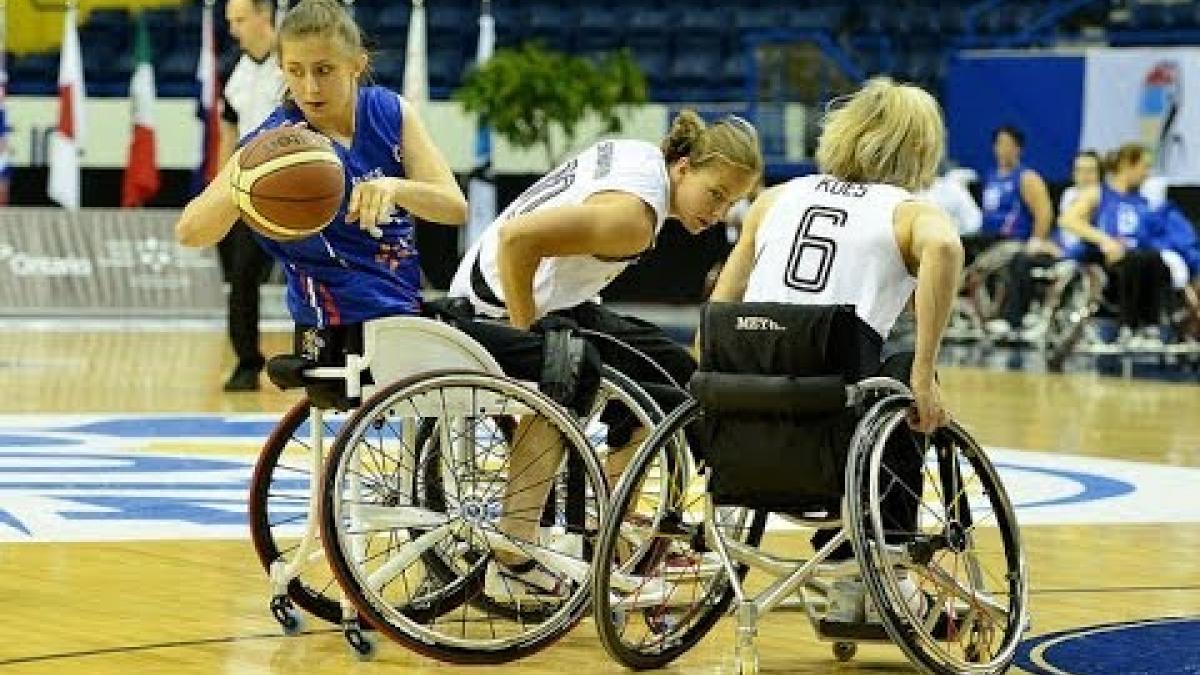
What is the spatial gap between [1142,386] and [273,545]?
9.78 meters

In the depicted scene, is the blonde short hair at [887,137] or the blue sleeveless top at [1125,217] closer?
the blonde short hair at [887,137]

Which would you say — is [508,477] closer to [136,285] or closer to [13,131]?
[136,285]

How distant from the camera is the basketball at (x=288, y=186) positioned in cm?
565

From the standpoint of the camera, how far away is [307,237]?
5859mm

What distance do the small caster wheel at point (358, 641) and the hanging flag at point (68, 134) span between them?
1485 centimetres

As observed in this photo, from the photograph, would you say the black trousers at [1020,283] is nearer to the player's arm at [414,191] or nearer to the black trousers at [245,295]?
the black trousers at [245,295]

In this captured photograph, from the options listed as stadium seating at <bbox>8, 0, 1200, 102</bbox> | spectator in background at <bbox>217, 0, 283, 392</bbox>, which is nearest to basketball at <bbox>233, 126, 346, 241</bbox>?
spectator in background at <bbox>217, 0, 283, 392</bbox>

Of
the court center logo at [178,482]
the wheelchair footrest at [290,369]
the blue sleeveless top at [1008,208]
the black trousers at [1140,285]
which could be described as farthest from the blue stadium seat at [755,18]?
the wheelchair footrest at [290,369]

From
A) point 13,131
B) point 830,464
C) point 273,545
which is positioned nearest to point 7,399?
point 273,545

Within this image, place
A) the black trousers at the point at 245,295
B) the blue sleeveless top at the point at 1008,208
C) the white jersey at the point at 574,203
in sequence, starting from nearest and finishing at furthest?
the white jersey at the point at 574,203, the black trousers at the point at 245,295, the blue sleeveless top at the point at 1008,208

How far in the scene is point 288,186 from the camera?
5.64 m

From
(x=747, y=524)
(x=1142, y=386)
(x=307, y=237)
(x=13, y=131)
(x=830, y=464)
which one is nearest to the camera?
(x=830, y=464)

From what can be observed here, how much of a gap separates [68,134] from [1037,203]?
754 centimetres

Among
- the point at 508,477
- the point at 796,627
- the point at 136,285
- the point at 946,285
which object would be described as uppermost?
the point at 946,285
